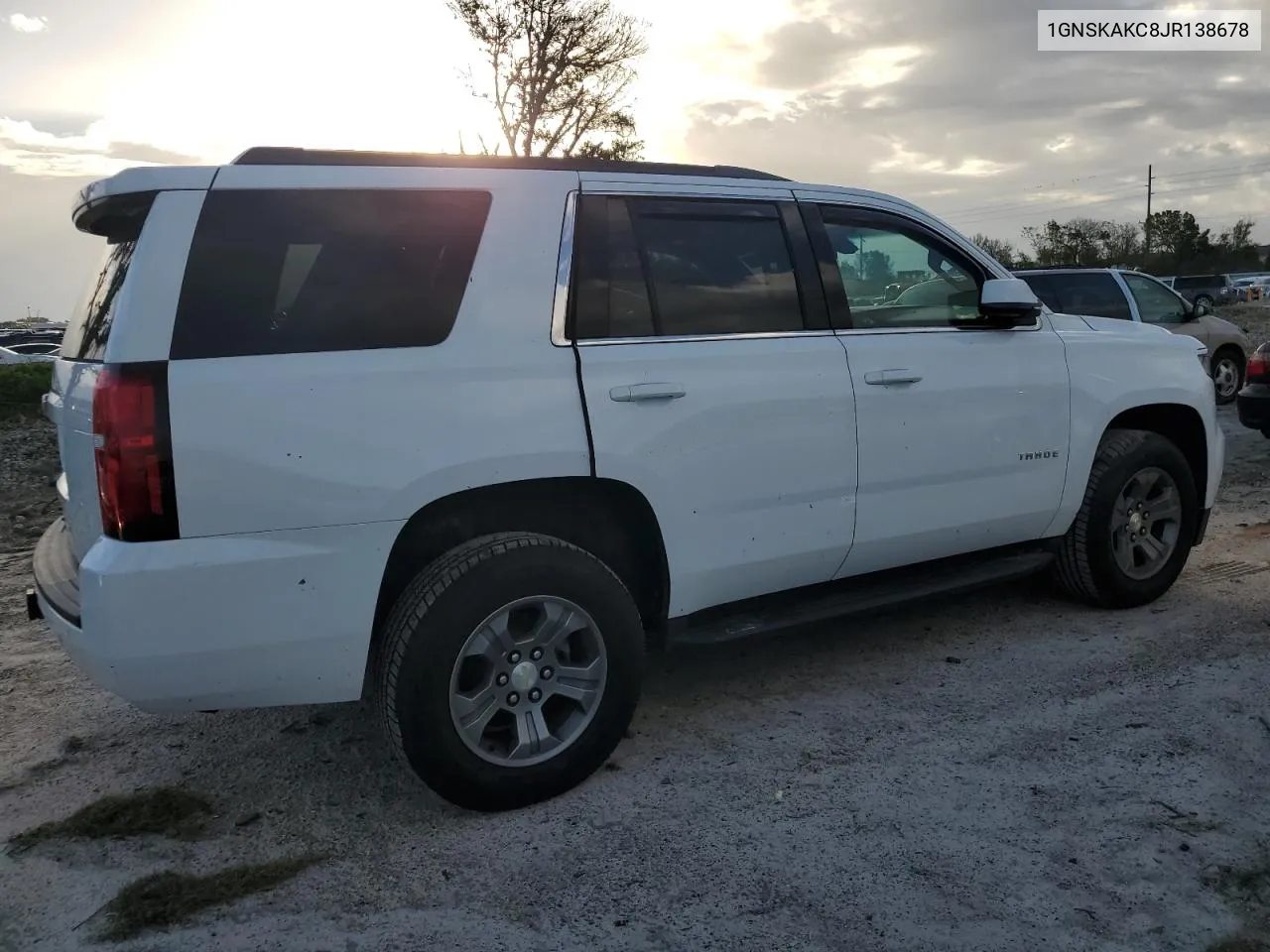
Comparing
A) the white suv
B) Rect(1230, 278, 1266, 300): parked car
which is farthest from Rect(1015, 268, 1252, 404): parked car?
Rect(1230, 278, 1266, 300): parked car

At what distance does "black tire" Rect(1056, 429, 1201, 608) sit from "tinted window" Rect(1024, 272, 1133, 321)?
6359 millimetres

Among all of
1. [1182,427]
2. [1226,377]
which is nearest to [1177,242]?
[1226,377]

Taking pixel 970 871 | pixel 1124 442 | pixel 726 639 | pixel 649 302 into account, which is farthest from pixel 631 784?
pixel 1124 442

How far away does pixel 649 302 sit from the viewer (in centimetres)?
347

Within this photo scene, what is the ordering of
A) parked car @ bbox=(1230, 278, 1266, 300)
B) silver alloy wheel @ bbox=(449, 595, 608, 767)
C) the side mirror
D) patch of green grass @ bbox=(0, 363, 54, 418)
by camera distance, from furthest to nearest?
parked car @ bbox=(1230, 278, 1266, 300) → patch of green grass @ bbox=(0, 363, 54, 418) → the side mirror → silver alloy wheel @ bbox=(449, 595, 608, 767)

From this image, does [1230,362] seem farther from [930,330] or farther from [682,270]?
[682,270]

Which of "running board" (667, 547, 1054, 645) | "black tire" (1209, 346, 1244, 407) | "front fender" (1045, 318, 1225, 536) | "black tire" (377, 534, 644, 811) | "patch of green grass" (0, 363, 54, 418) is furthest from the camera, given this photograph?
"black tire" (1209, 346, 1244, 407)

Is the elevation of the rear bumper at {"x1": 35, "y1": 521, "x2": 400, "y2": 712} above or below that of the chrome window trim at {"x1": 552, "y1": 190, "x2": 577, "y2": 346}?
below

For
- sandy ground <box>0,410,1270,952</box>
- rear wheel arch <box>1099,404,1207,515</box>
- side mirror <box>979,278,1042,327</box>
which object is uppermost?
side mirror <box>979,278,1042,327</box>

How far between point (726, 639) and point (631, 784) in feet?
1.93

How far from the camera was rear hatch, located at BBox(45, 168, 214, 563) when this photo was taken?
2703 mm

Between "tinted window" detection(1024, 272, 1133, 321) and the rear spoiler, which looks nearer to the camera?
the rear spoiler

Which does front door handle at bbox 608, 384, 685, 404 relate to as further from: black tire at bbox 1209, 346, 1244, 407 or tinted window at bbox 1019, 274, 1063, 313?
black tire at bbox 1209, 346, 1244, 407

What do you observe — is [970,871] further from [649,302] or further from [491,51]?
[491,51]
